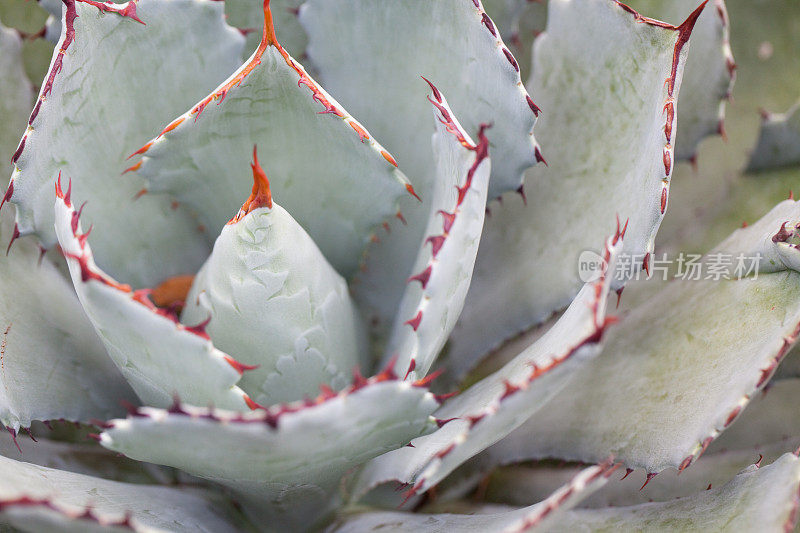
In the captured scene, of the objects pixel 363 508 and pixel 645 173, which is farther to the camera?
pixel 363 508

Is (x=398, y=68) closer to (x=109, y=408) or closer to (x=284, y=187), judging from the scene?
(x=284, y=187)

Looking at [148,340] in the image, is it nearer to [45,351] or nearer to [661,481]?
[45,351]

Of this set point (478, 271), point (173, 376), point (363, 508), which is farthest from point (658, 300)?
point (173, 376)

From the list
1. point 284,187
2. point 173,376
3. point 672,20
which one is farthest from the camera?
point 672,20

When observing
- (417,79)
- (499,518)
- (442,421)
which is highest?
(417,79)

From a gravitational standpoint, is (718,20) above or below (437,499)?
above

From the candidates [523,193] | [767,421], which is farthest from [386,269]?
[767,421]

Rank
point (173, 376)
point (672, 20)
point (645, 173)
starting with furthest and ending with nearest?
1. point (672, 20)
2. point (645, 173)
3. point (173, 376)
